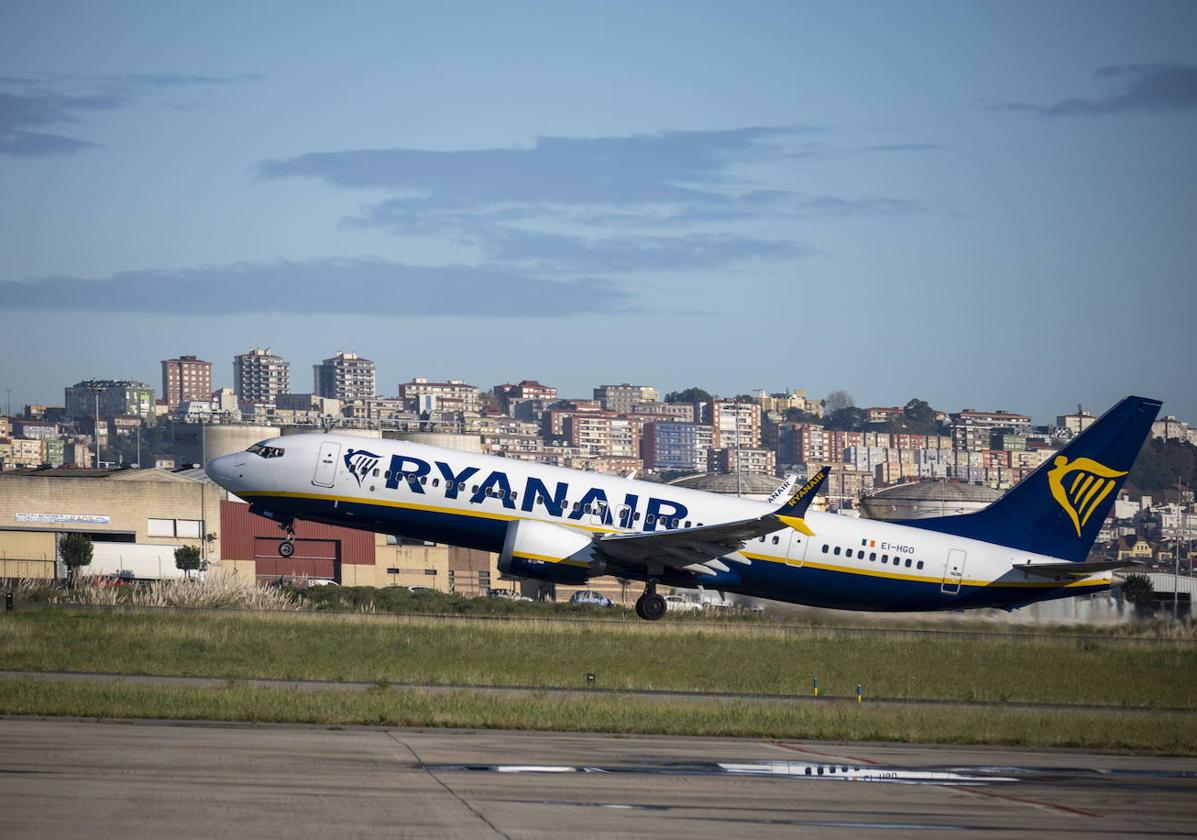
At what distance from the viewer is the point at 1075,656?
158ft

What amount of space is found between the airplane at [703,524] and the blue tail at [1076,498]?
1.8 inches

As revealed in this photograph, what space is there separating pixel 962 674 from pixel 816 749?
1665 centimetres

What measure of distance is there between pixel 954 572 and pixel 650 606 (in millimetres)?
9796

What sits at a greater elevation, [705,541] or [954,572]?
[705,541]

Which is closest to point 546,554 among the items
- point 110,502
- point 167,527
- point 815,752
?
point 815,752

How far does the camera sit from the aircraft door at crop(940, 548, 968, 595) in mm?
49250

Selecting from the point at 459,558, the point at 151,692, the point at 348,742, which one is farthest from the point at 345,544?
the point at 348,742

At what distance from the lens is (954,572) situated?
4925 centimetres

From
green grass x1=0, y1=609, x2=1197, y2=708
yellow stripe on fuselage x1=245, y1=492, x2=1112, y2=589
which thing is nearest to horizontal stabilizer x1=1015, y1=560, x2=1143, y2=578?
yellow stripe on fuselage x1=245, y1=492, x2=1112, y2=589

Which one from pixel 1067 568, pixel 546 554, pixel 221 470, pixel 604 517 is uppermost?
pixel 221 470

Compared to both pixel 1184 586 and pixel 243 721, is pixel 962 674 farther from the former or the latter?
pixel 1184 586

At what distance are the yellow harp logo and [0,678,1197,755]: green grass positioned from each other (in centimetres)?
1702

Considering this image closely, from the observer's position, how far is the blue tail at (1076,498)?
163 feet

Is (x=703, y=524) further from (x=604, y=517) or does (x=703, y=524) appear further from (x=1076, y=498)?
(x=1076, y=498)
